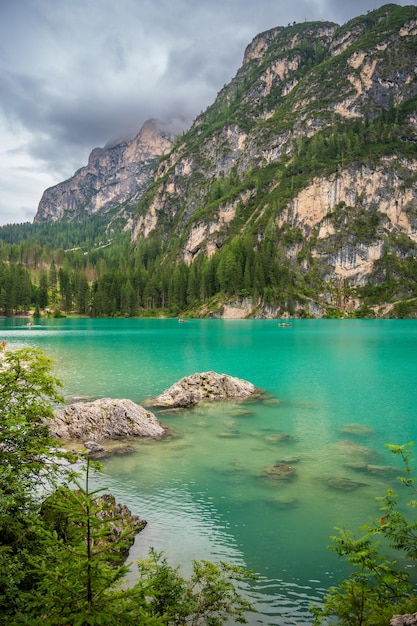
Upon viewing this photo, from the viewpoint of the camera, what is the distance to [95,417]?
28672 mm

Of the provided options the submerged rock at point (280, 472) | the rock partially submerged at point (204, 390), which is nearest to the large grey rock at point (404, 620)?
the submerged rock at point (280, 472)

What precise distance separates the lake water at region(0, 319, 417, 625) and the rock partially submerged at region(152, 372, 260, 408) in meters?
1.88

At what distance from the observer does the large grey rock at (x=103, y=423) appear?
2781 cm

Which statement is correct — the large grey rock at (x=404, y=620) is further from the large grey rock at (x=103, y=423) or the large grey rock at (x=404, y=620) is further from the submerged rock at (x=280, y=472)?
the large grey rock at (x=103, y=423)

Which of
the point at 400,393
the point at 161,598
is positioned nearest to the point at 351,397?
the point at 400,393

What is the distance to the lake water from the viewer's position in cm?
1413

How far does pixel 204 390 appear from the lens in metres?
39.8

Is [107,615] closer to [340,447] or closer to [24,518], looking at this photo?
[24,518]

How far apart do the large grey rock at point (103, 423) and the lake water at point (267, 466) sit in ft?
6.01

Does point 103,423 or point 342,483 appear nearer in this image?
point 342,483

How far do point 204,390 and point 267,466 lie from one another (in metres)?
17.5

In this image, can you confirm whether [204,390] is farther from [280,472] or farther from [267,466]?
[280,472]

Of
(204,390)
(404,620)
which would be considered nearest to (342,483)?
(404,620)

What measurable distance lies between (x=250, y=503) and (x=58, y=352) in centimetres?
6028
